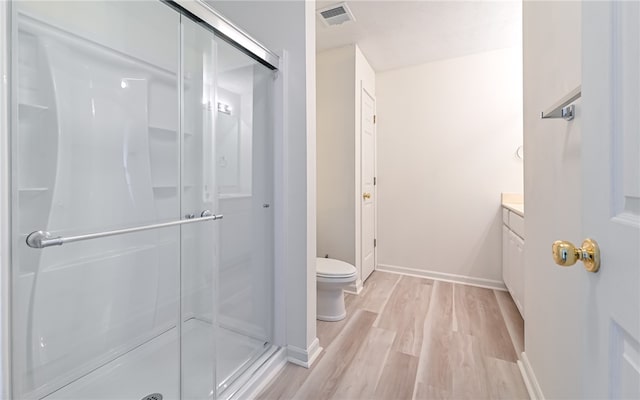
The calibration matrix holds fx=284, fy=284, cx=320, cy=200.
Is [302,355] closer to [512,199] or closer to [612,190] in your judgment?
[612,190]

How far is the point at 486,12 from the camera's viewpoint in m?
2.24

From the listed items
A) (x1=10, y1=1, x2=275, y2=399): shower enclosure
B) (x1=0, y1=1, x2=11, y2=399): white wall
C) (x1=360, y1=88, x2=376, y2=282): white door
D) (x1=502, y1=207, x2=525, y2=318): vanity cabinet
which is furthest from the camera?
(x1=360, y1=88, x2=376, y2=282): white door

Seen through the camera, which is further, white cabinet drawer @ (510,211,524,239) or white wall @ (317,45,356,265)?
white wall @ (317,45,356,265)

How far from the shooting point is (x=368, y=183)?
10.4 ft

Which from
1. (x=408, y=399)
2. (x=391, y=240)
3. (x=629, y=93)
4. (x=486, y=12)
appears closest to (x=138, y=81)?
(x=629, y=93)

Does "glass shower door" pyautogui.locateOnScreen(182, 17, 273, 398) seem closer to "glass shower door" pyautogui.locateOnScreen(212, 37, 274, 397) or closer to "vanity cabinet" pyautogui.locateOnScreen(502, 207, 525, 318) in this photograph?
"glass shower door" pyautogui.locateOnScreen(212, 37, 274, 397)

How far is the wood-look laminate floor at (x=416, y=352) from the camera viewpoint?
144 centimetres

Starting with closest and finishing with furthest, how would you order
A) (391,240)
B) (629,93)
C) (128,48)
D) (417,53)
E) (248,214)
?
(629,93) → (128,48) → (248,214) → (417,53) → (391,240)

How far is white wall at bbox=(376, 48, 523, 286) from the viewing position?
9.27 ft

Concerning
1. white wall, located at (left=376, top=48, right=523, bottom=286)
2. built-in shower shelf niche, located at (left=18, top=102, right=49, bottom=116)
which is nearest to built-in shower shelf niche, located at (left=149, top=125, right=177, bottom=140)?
built-in shower shelf niche, located at (left=18, top=102, right=49, bottom=116)

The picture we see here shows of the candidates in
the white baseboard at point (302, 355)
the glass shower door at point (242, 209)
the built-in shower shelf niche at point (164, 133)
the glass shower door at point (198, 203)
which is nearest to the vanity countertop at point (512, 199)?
the white baseboard at point (302, 355)

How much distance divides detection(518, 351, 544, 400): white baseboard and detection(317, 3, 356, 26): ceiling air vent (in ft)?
8.49

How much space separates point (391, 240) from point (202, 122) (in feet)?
8.40

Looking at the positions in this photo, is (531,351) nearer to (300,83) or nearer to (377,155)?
(300,83)
